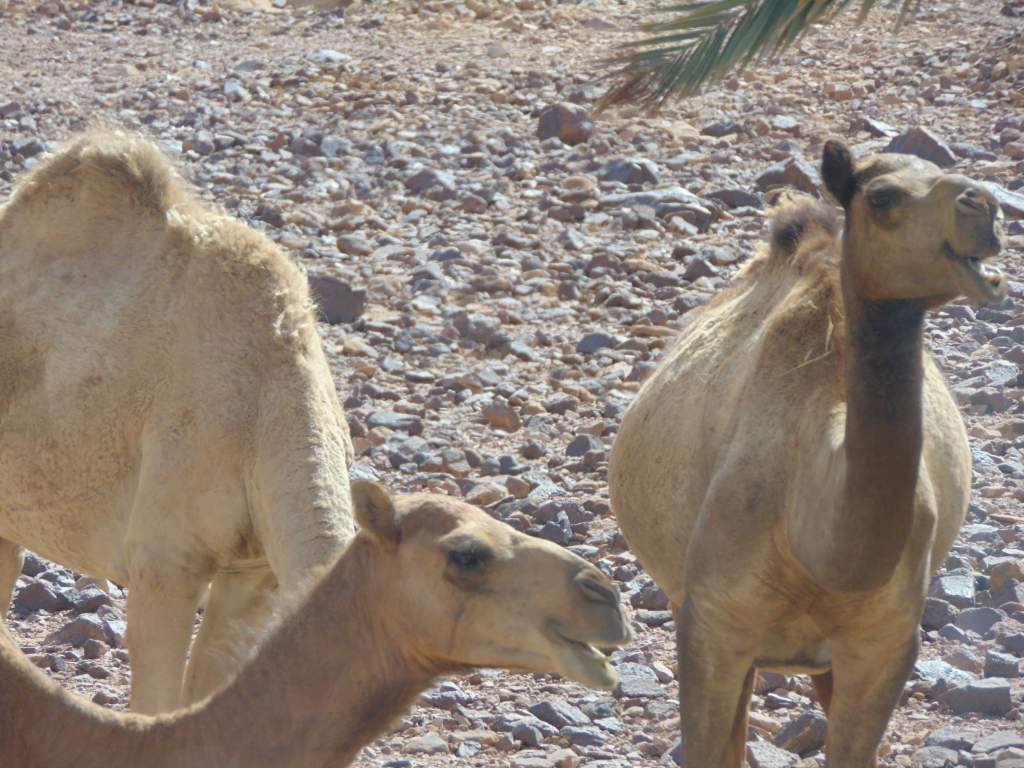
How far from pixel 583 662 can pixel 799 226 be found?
285cm

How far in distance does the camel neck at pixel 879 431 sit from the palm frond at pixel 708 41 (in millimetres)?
1617

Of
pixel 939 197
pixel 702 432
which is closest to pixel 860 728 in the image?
pixel 702 432

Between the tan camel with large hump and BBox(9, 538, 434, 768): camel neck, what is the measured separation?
140 centimetres

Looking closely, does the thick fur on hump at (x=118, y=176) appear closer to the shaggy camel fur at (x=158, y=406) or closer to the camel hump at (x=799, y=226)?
the shaggy camel fur at (x=158, y=406)

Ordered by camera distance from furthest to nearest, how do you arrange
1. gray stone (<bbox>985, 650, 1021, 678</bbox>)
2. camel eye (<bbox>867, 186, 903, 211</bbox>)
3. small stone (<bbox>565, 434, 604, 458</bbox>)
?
small stone (<bbox>565, 434, 604, 458</bbox>)
gray stone (<bbox>985, 650, 1021, 678</bbox>)
camel eye (<bbox>867, 186, 903, 211</bbox>)

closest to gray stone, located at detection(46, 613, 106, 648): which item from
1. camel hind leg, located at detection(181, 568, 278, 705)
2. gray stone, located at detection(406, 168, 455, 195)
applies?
camel hind leg, located at detection(181, 568, 278, 705)

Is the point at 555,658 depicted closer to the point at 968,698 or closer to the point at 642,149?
the point at 968,698

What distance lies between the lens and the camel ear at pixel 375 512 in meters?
4.27

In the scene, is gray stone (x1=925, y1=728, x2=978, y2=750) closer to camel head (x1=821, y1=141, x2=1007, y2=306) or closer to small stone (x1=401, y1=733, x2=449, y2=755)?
small stone (x1=401, y1=733, x2=449, y2=755)

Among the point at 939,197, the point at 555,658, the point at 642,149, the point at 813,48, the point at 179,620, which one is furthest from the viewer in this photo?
the point at 813,48

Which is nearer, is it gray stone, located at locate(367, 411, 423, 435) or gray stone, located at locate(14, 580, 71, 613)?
gray stone, located at locate(14, 580, 71, 613)

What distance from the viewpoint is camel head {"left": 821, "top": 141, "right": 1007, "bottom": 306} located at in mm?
4531

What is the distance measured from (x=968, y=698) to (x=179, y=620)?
3.01m

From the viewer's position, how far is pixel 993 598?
778 centimetres
